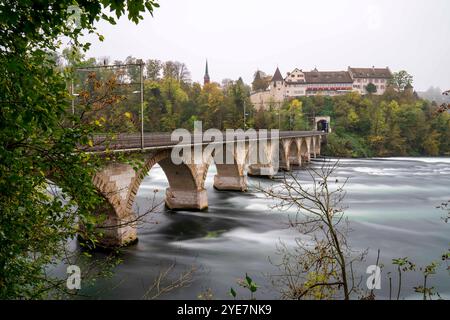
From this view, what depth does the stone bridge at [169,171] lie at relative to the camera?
16227 millimetres

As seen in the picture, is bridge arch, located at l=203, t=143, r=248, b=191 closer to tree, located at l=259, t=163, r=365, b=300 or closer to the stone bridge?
the stone bridge

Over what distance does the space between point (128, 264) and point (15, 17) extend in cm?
1508

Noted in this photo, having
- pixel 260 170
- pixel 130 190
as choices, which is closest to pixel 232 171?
pixel 260 170

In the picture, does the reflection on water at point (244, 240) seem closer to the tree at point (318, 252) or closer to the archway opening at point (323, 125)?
the tree at point (318, 252)

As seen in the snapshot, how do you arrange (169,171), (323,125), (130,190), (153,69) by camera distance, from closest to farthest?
(130,190) → (169,171) → (153,69) → (323,125)

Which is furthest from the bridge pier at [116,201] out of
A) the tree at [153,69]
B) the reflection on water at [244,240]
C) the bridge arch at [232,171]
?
the tree at [153,69]

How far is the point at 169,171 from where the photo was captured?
87.7 ft

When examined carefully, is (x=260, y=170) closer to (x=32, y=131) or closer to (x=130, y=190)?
(x=130, y=190)

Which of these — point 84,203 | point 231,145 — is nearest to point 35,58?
point 84,203

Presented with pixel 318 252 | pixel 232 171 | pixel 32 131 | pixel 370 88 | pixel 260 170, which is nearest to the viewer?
pixel 32 131

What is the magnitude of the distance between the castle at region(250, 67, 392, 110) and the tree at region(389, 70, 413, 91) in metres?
1.98

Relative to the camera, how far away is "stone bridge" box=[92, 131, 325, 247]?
53.2ft

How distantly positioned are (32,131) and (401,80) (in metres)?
142

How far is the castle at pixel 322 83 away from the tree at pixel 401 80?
1985 millimetres
